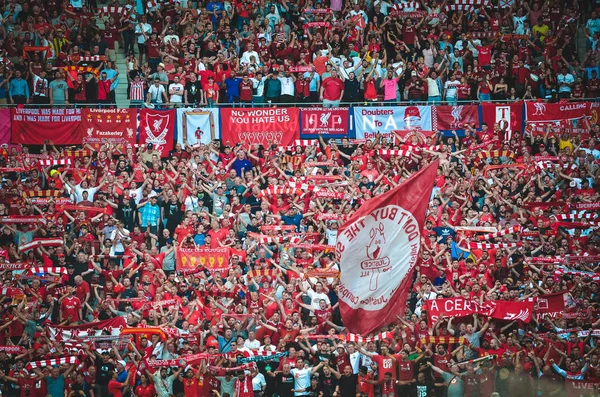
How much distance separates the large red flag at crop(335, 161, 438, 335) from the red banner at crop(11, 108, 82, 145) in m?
14.6

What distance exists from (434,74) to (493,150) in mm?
3177

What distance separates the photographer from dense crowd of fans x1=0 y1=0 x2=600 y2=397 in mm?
23391

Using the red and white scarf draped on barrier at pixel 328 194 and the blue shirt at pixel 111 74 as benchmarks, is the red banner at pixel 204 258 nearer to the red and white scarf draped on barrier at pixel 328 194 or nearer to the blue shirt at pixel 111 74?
the red and white scarf draped on barrier at pixel 328 194

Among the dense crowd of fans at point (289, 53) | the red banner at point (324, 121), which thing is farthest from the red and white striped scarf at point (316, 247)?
the dense crowd of fans at point (289, 53)

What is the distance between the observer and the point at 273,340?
2423 cm

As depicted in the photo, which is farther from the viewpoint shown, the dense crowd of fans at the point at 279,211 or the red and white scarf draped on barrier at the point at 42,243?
the red and white scarf draped on barrier at the point at 42,243

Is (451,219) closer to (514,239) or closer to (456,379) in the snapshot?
(514,239)

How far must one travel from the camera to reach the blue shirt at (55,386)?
2317cm

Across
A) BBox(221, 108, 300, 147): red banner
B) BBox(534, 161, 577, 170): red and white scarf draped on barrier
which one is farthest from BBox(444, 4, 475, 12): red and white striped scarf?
BBox(534, 161, 577, 170): red and white scarf draped on barrier

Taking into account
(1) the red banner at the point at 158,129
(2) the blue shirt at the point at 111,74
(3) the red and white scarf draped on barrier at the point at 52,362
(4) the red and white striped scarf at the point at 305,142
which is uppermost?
(2) the blue shirt at the point at 111,74

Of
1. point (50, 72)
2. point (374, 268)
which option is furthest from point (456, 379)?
point (50, 72)

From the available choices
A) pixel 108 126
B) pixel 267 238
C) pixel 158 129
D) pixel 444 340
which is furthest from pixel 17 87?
pixel 444 340

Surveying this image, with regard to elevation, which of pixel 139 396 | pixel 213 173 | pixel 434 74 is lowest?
pixel 139 396

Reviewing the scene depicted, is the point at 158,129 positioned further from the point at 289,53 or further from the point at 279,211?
the point at 279,211
